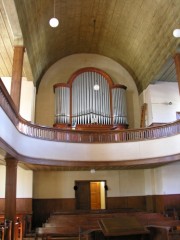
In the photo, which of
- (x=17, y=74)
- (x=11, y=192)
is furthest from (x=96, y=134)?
(x=11, y=192)

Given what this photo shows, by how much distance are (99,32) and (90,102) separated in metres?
3.24

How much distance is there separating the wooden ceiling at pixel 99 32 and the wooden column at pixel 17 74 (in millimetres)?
466

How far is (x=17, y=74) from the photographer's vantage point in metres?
9.71

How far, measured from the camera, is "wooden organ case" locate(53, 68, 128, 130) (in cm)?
1350

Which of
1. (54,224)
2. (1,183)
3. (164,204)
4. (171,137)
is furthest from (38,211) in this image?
(171,137)

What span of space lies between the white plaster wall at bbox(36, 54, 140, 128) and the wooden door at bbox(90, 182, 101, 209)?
12.9 ft

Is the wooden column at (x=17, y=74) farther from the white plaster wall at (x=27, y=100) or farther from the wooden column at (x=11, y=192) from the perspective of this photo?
the white plaster wall at (x=27, y=100)

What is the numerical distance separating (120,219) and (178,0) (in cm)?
726

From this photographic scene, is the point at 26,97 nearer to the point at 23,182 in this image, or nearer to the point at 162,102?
the point at 23,182

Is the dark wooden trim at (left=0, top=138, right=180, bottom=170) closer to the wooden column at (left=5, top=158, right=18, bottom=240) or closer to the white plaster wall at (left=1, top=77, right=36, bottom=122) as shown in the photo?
the wooden column at (left=5, top=158, right=18, bottom=240)

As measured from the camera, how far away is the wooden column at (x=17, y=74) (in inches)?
376

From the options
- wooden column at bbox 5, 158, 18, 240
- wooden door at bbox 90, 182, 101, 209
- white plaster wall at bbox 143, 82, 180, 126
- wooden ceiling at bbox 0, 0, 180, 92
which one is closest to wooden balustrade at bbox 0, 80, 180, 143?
wooden column at bbox 5, 158, 18, 240

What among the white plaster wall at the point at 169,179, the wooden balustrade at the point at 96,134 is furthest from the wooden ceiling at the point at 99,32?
the white plaster wall at the point at 169,179

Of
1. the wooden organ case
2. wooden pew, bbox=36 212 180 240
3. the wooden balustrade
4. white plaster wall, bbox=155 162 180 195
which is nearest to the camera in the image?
wooden pew, bbox=36 212 180 240
